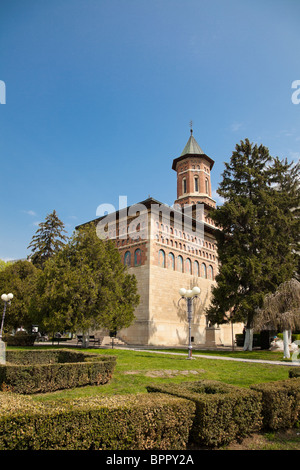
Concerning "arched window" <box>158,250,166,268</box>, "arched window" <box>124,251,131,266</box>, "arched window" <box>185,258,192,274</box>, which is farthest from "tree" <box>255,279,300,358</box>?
"arched window" <box>124,251,131,266</box>

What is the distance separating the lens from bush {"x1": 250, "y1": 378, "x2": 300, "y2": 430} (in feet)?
17.4

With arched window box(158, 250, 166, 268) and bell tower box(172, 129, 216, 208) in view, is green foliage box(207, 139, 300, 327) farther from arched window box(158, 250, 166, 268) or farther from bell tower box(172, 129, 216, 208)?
bell tower box(172, 129, 216, 208)

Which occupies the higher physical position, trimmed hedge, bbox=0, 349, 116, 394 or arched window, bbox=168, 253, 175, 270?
arched window, bbox=168, 253, 175, 270

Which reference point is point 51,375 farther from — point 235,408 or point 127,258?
point 127,258

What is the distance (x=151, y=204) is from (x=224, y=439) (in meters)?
24.3

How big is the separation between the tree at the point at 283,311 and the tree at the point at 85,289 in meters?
9.29

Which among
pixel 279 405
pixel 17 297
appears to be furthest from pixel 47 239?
pixel 279 405

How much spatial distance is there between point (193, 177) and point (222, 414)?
35966mm

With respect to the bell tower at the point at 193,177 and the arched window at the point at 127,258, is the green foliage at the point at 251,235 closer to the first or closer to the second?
the arched window at the point at 127,258

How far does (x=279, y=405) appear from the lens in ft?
17.7

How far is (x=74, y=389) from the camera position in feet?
27.2

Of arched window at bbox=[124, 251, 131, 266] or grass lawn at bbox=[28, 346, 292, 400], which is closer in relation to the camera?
grass lawn at bbox=[28, 346, 292, 400]
